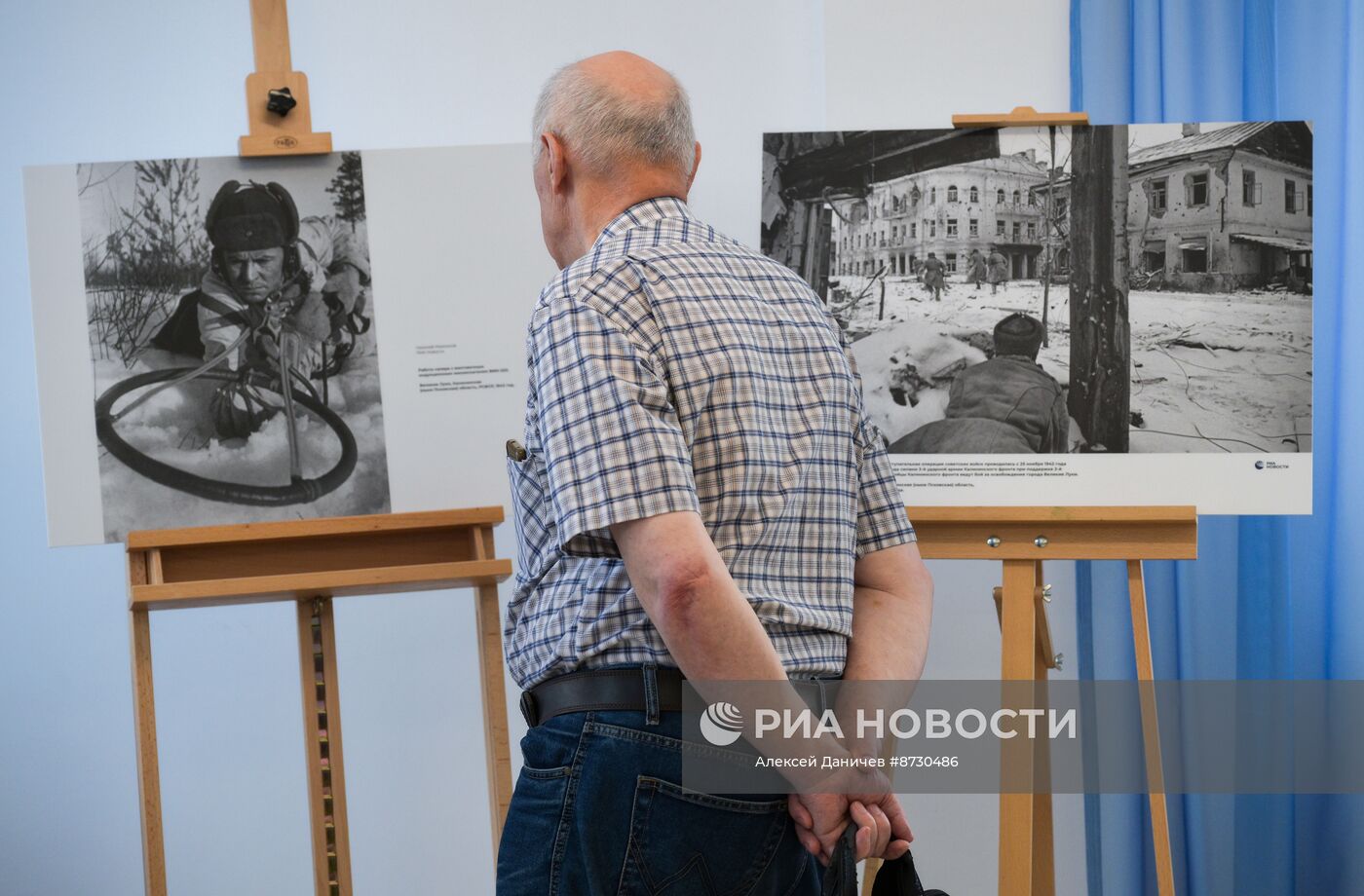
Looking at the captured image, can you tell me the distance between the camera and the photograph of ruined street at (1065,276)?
2369 millimetres

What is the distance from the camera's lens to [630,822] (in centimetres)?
122

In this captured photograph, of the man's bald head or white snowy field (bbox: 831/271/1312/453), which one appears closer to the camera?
the man's bald head

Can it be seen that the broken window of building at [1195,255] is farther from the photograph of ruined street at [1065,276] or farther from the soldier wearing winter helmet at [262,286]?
the soldier wearing winter helmet at [262,286]

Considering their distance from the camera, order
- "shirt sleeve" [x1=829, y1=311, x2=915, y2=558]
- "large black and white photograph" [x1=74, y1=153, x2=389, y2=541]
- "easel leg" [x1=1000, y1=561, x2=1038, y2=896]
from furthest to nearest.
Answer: "large black and white photograph" [x1=74, y1=153, x2=389, y2=541]
"easel leg" [x1=1000, y1=561, x2=1038, y2=896]
"shirt sleeve" [x1=829, y1=311, x2=915, y2=558]

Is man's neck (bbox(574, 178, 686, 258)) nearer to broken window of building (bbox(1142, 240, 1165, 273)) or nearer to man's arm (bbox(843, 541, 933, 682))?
man's arm (bbox(843, 541, 933, 682))

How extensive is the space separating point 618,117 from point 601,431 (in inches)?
15.3

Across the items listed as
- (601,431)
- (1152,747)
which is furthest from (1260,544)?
A: (601,431)

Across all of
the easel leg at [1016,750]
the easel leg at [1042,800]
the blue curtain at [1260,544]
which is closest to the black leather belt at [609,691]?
the easel leg at [1016,750]

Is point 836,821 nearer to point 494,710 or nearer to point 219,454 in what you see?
point 494,710

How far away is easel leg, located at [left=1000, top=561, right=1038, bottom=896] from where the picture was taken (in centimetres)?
205

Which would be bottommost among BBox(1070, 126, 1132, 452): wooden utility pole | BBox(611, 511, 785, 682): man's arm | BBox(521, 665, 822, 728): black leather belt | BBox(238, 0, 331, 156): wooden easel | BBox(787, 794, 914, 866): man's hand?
BBox(787, 794, 914, 866): man's hand

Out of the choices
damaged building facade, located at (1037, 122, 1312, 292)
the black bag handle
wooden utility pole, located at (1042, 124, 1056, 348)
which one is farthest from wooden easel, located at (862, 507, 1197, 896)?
the black bag handle

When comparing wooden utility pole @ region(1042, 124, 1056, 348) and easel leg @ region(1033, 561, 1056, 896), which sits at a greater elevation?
wooden utility pole @ region(1042, 124, 1056, 348)

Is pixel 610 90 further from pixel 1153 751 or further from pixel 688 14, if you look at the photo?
pixel 688 14
